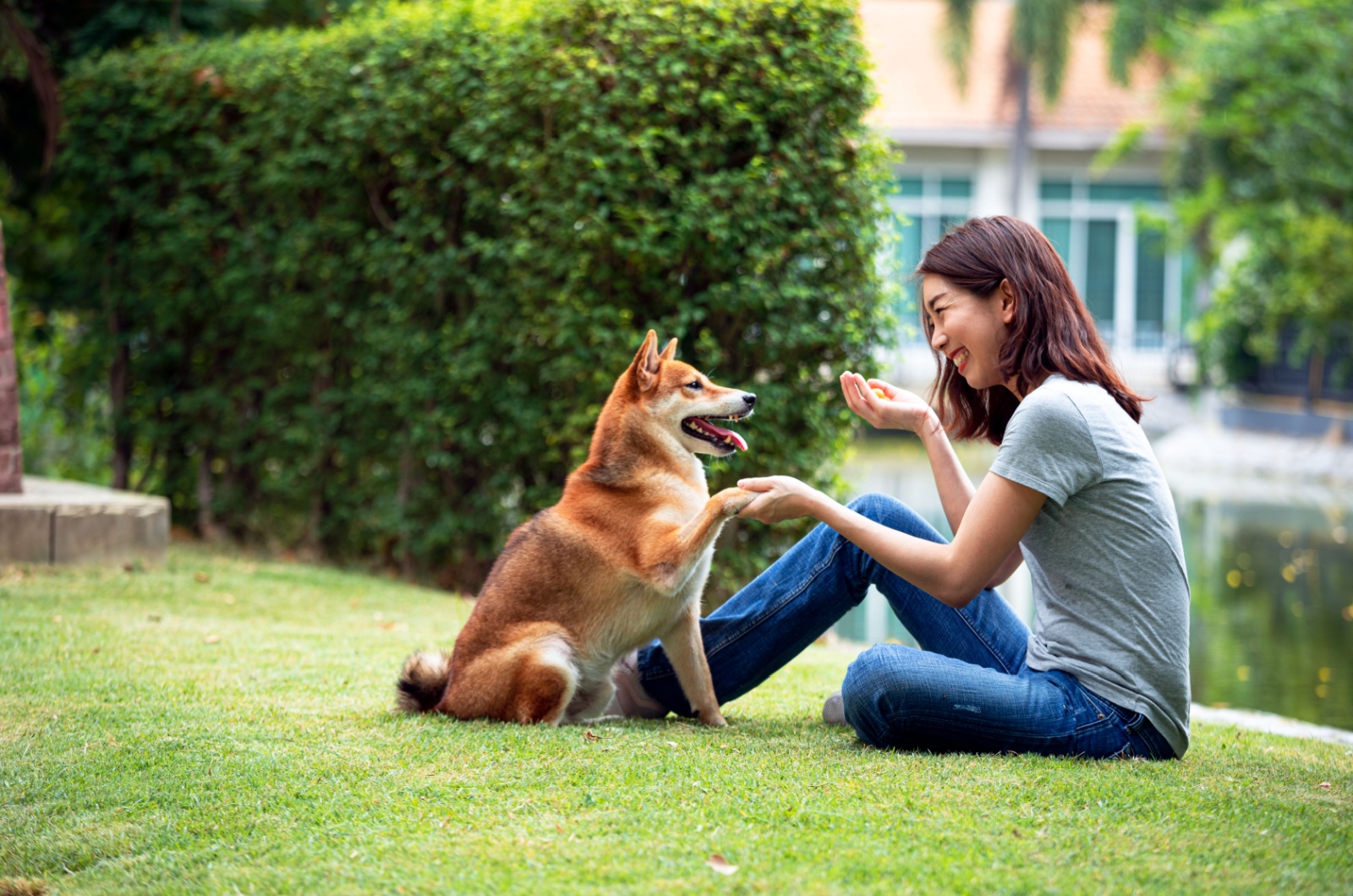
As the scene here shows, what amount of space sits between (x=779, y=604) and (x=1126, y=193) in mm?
28736

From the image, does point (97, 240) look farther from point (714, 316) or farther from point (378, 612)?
point (714, 316)

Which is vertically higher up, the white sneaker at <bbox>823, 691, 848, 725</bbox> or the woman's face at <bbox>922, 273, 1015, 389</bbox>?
the woman's face at <bbox>922, 273, 1015, 389</bbox>

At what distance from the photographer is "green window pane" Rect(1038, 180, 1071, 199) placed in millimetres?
29969

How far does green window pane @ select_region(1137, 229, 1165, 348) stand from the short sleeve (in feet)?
94.3

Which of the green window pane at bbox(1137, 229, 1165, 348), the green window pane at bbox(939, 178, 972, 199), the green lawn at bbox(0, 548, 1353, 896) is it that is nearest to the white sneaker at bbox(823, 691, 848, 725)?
the green lawn at bbox(0, 548, 1353, 896)

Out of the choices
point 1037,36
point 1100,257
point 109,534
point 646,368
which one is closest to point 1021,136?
point 1037,36

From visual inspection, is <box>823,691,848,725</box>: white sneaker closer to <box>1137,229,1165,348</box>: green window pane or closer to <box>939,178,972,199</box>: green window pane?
<box>939,178,972,199</box>: green window pane

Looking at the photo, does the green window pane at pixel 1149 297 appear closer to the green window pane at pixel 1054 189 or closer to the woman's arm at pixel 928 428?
the green window pane at pixel 1054 189

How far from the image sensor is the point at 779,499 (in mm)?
3547

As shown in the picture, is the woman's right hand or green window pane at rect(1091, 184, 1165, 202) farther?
green window pane at rect(1091, 184, 1165, 202)

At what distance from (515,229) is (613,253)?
2.28ft

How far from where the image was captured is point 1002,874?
261 cm

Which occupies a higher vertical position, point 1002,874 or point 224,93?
point 224,93

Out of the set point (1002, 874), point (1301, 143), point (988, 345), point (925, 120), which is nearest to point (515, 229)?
point (988, 345)
